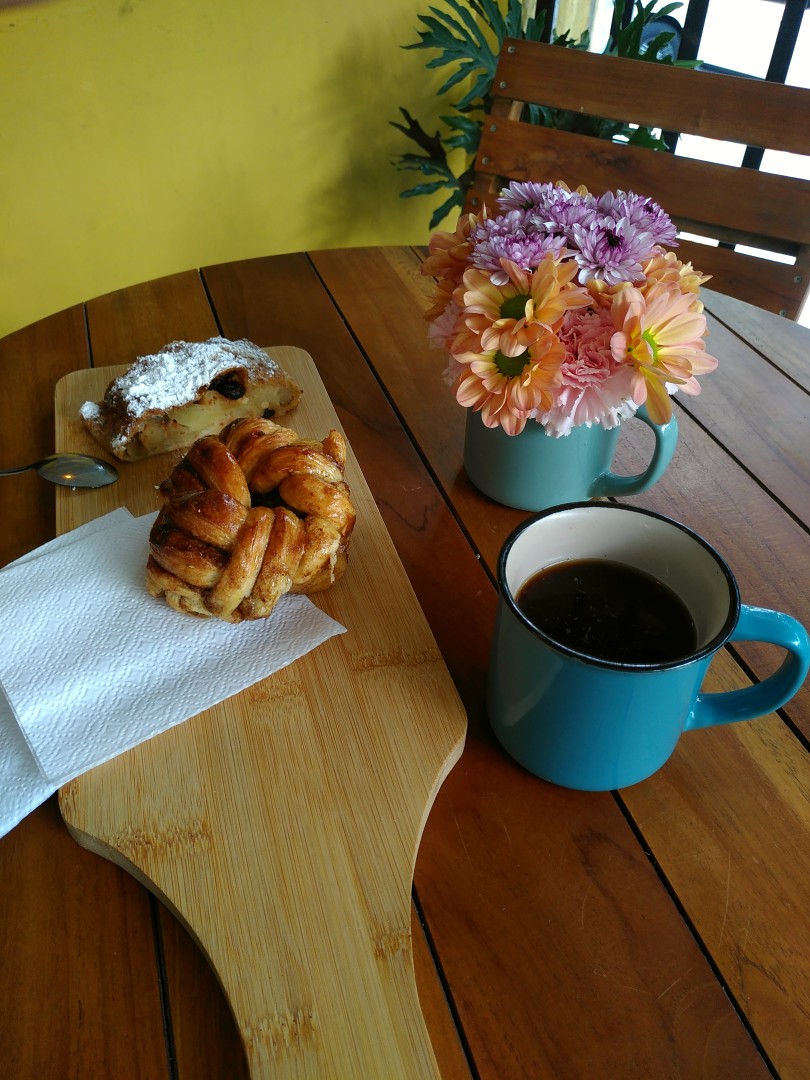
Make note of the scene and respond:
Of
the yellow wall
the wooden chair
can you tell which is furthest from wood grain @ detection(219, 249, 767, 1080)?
the yellow wall

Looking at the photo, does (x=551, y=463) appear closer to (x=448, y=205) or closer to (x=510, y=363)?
(x=510, y=363)

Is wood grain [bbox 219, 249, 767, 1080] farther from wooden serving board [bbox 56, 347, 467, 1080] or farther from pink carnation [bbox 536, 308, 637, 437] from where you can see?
pink carnation [bbox 536, 308, 637, 437]

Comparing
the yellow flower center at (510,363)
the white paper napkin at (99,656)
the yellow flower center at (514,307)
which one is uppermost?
the yellow flower center at (514,307)

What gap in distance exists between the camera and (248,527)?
2.24 feet

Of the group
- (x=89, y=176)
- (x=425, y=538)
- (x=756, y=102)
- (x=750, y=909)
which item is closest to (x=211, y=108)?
(x=89, y=176)

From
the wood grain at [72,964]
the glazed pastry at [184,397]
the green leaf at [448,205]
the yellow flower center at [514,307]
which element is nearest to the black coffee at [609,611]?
the yellow flower center at [514,307]

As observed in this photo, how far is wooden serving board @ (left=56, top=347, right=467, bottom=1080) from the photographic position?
483 millimetres

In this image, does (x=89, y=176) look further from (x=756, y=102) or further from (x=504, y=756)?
(x=504, y=756)

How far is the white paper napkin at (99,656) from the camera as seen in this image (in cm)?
60

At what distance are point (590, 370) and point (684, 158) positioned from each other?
896 mm

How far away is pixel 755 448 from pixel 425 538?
0.42 meters

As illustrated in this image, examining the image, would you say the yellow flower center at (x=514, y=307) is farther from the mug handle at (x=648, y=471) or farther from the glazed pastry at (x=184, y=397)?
the glazed pastry at (x=184, y=397)

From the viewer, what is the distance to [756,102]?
4.26ft

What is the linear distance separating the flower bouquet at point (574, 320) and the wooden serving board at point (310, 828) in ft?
0.71
